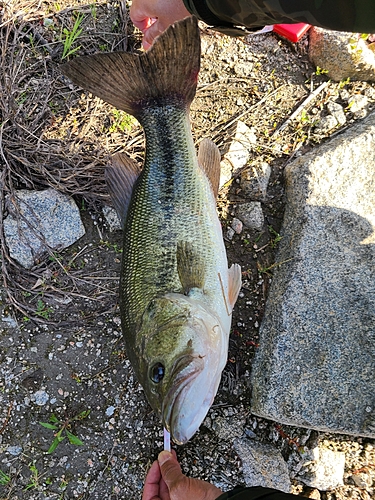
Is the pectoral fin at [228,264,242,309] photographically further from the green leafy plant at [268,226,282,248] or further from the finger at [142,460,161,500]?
the finger at [142,460,161,500]

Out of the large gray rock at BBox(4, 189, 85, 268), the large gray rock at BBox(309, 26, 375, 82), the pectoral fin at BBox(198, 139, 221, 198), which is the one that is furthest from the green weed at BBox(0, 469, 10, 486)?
the large gray rock at BBox(309, 26, 375, 82)

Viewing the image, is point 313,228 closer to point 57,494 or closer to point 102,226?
point 102,226

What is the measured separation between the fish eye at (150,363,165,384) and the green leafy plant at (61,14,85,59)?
250 centimetres

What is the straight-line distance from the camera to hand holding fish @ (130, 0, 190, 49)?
113 inches

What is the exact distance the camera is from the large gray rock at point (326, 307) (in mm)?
3064

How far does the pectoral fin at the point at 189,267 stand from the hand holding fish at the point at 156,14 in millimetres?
1423

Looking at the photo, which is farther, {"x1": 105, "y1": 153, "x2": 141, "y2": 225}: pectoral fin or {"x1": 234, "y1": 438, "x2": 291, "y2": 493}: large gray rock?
{"x1": 234, "y1": 438, "x2": 291, "y2": 493}: large gray rock

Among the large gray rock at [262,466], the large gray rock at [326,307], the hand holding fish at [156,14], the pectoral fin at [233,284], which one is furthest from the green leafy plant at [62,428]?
the hand holding fish at [156,14]

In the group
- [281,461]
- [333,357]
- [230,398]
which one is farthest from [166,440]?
[333,357]

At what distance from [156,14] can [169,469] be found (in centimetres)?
290

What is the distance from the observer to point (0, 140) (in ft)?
10.7

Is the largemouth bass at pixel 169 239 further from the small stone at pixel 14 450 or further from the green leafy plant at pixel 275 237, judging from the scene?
the small stone at pixel 14 450

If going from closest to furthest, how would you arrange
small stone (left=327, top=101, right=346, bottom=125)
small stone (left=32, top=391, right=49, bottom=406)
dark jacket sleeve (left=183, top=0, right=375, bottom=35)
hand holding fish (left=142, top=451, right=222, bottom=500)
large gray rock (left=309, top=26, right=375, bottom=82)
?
dark jacket sleeve (left=183, top=0, right=375, bottom=35)
hand holding fish (left=142, top=451, right=222, bottom=500)
small stone (left=32, top=391, right=49, bottom=406)
large gray rock (left=309, top=26, right=375, bottom=82)
small stone (left=327, top=101, right=346, bottom=125)

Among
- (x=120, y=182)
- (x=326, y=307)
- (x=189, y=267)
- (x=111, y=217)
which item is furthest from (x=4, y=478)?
(x=326, y=307)
